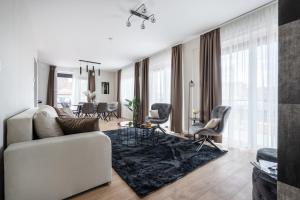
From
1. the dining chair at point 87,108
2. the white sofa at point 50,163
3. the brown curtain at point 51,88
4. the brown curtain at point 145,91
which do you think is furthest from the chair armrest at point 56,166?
the brown curtain at point 51,88

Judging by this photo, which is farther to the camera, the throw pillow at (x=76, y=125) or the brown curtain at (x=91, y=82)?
the brown curtain at (x=91, y=82)

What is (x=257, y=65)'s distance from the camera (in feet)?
9.14

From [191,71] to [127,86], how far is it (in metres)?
4.24

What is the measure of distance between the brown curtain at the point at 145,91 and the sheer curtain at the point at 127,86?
1.36 m

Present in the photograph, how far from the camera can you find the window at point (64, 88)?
7.76 meters

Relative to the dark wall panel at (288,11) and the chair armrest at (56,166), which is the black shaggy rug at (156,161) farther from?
the dark wall panel at (288,11)

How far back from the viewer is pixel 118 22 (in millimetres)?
3174

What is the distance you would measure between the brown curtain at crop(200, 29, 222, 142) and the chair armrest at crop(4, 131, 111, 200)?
2.57m

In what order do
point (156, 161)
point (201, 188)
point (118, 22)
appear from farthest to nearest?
1. point (118, 22)
2. point (156, 161)
3. point (201, 188)

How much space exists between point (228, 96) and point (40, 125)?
3.31m

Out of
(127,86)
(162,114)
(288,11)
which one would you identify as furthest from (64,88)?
(288,11)

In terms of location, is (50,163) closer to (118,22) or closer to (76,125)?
(76,125)

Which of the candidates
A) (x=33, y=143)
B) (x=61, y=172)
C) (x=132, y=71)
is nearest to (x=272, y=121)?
(x=61, y=172)

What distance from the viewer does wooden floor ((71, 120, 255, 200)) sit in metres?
1.61
